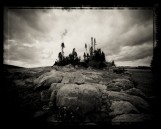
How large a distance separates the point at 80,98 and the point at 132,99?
3.01 m

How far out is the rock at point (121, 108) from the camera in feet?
17.3

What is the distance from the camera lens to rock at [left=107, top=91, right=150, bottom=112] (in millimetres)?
5516

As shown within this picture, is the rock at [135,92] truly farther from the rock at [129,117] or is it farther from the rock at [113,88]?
the rock at [129,117]

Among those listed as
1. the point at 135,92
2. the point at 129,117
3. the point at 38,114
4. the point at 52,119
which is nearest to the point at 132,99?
the point at 135,92

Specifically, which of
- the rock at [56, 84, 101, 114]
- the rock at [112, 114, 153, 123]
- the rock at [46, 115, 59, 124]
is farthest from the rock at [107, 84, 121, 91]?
the rock at [46, 115, 59, 124]

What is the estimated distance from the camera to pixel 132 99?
615 cm

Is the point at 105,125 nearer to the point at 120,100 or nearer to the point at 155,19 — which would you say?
the point at 120,100

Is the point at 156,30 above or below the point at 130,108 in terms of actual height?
above

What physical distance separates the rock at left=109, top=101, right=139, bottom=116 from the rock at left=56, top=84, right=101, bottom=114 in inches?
29.9

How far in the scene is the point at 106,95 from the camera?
6.31 meters

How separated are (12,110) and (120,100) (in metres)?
5.39

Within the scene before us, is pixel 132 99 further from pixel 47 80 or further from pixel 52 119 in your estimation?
pixel 47 80

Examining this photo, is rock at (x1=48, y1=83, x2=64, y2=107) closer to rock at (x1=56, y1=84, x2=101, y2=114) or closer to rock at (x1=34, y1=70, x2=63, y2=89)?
rock at (x1=56, y1=84, x2=101, y2=114)
